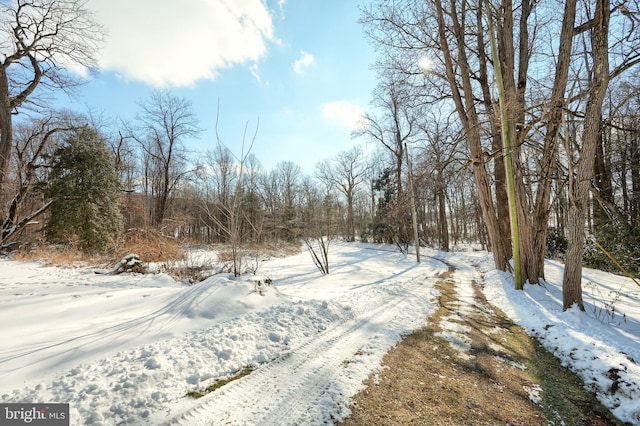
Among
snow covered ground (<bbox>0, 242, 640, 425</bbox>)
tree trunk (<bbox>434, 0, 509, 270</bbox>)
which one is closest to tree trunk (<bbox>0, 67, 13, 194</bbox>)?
snow covered ground (<bbox>0, 242, 640, 425</bbox>)

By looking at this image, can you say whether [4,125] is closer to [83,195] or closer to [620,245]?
[83,195]

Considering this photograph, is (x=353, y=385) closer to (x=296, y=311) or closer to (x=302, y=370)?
(x=302, y=370)

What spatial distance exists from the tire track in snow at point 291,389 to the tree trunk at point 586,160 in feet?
12.6

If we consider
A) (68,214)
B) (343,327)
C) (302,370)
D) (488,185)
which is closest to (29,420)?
(302,370)

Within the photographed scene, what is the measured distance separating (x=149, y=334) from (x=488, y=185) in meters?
9.74

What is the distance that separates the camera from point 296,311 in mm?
4719

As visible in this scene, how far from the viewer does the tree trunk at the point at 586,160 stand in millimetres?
4633

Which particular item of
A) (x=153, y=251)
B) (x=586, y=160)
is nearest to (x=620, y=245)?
(x=586, y=160)

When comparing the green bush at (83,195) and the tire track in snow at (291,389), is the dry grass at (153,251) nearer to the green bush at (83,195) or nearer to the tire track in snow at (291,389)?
the green bush at (83,195)

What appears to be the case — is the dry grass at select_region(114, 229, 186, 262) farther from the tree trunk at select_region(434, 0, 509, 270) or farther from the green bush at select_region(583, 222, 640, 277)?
the green bush at select_region(583, 222, 640, 277)

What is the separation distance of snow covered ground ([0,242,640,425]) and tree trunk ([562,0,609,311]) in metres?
0.74

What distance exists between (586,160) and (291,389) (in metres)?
6.19

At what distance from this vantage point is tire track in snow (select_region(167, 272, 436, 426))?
224 cm

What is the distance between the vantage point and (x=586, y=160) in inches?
190
